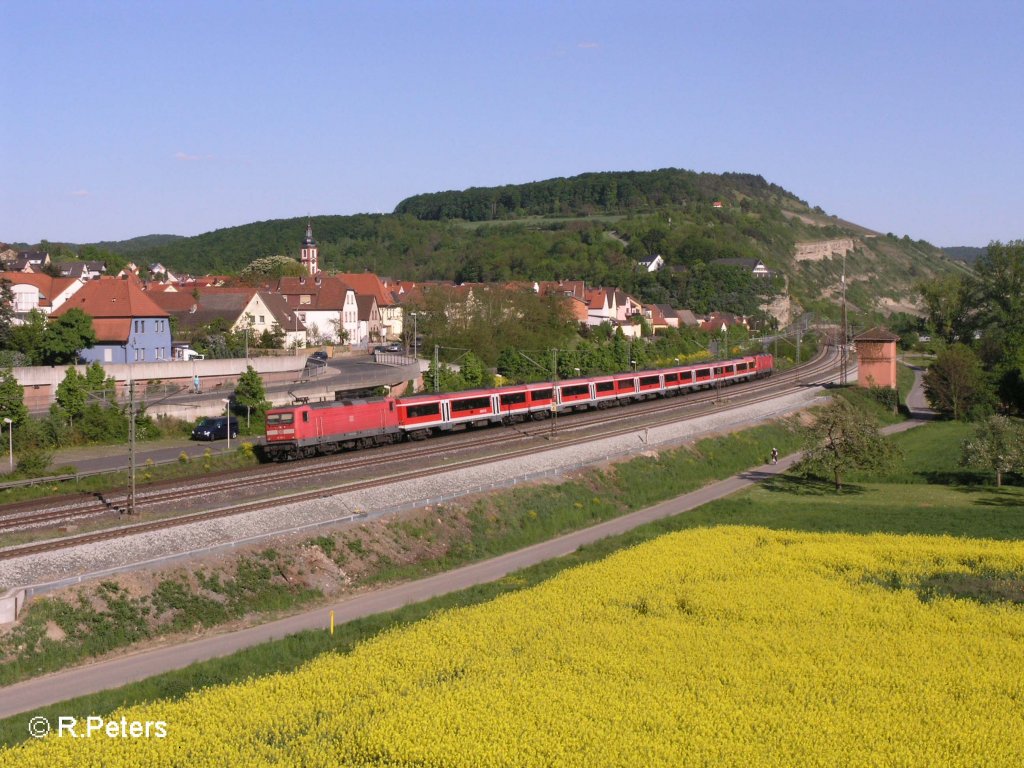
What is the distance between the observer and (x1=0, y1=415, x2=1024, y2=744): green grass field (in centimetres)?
2327

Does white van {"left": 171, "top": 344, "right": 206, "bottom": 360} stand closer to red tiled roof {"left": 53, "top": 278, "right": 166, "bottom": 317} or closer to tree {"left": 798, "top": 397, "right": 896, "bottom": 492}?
red tiled roof {"left": 53, "top": 278, "right": 166, "bottom": 317}

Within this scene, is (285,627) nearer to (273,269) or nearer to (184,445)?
(184,445)

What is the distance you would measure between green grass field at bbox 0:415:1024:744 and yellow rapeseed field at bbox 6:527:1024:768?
1.86 metres

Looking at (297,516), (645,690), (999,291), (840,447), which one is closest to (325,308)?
(840,447)

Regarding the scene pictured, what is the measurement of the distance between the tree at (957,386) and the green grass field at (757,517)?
14.7 m

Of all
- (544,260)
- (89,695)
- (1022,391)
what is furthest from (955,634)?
(544,260)

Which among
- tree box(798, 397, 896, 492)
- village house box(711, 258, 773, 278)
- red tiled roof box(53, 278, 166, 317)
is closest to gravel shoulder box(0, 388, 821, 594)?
tree box(798, 397, 896, 492)

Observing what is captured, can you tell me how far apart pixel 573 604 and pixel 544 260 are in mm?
155541

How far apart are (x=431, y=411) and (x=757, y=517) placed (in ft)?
66.2

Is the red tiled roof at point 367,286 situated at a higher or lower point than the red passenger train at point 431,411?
higher

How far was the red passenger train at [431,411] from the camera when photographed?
155ft

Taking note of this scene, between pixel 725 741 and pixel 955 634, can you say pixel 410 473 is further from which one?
pixel 725 741

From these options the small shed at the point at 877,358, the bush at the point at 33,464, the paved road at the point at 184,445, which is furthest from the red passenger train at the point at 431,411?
the small shed at the point at 877,358

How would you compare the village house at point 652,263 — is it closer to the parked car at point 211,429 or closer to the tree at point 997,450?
the tree at point 997,450
